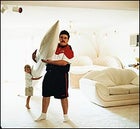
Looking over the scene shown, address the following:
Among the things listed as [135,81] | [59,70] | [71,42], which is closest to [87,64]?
[71,42]

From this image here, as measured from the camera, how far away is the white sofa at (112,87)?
3.82m

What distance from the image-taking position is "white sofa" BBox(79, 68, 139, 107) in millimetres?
3820

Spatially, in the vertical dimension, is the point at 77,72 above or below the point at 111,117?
above

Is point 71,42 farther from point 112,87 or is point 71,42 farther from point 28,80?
point 28,80

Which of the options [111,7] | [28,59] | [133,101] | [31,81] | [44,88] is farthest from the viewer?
[28,59]

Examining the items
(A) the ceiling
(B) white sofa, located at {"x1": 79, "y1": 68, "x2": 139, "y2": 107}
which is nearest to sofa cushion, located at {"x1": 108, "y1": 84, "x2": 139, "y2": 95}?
(B) white sofa, located at {"x1": 79, "y1": 68, "x2": 139, "y2": 107}

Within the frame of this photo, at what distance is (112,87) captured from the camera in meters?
3.91

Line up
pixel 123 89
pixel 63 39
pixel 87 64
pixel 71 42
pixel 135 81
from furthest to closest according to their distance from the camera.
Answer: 1. pixel 71 42
2. pixel 87 64
3. pixel 135 81
4. pixel 123 89
5. pixel 63 39

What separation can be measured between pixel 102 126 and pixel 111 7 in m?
1.63

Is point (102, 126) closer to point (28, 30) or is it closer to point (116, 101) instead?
point (116, 101)

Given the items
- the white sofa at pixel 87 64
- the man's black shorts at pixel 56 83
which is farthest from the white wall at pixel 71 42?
the man's black shorts at pixel 56 83

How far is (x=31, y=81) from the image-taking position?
3715 millimetres

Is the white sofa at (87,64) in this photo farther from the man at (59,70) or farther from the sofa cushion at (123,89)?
the man at (59,70)

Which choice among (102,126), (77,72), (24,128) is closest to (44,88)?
(24,128)
